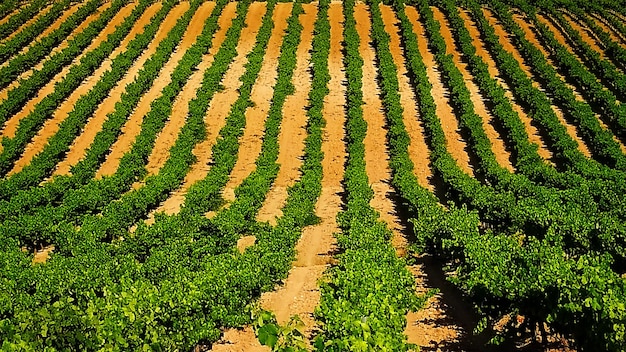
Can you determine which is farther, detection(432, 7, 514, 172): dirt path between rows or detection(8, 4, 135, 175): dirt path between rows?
detection(8, 4, 135, 175): dirt path between rows

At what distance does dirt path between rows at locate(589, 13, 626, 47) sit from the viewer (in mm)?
43287

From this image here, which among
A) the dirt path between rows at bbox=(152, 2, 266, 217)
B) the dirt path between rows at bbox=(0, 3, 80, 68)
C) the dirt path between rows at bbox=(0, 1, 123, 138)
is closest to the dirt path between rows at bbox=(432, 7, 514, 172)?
the dirt path between rows at bbox=(152, 2, 266, 217)

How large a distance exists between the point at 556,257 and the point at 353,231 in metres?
6.08

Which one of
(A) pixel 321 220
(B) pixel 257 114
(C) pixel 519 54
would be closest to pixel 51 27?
(B) pixel 257 114

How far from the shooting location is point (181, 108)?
33.3 meters

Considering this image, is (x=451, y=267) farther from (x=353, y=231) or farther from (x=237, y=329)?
(x=237, y=329)

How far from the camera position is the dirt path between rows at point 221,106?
2476 centimetres

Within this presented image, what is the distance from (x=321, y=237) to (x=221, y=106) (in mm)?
14744

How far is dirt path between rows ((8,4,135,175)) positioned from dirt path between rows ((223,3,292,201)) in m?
A: 8.16

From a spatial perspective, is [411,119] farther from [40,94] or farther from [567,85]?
[40,94]

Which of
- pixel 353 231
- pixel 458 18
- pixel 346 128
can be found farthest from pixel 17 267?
pixel 458 18

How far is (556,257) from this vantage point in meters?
12.5

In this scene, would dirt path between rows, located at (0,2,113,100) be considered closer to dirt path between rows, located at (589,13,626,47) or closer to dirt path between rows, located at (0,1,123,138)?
dirt path between rows, located at (0,1,123,138)

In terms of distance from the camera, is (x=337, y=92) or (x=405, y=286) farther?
(x=337, y=92)
